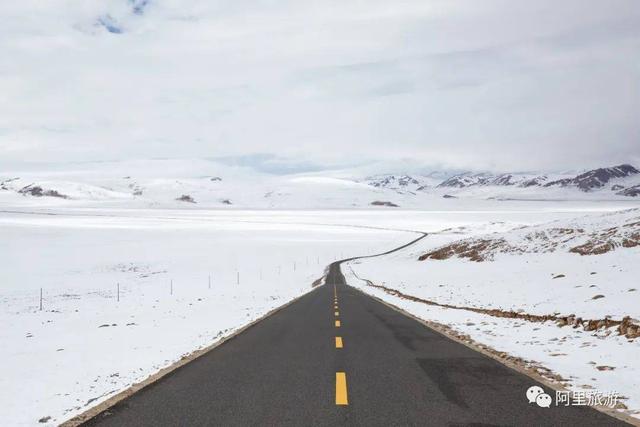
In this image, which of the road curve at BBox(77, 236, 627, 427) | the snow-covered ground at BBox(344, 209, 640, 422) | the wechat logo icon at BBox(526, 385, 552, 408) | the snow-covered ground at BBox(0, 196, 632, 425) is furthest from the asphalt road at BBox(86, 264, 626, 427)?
the snow-covered ground at BBox(344, 209, 640, 422)

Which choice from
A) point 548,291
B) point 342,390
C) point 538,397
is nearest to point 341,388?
point 342,390

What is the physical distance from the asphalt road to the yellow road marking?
16 mm

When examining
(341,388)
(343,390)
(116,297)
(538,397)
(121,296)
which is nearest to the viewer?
(538,397)

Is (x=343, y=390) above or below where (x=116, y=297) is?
above

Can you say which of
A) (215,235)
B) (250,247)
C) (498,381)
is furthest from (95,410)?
(215,235)

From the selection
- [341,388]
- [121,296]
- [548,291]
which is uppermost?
[341,388]

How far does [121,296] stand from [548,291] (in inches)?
1079

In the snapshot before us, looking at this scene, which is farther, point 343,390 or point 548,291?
point 548,291

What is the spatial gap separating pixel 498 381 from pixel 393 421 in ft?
9.85

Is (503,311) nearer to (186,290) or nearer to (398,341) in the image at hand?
(398,341)

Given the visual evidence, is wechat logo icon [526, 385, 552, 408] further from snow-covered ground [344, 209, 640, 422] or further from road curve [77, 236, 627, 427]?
snow-covered ground [344, 209, 640, 422]

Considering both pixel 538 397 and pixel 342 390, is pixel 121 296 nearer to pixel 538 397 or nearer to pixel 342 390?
pixel 342 390

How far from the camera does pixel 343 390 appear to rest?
861 centimetres

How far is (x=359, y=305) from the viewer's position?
2464 cm
